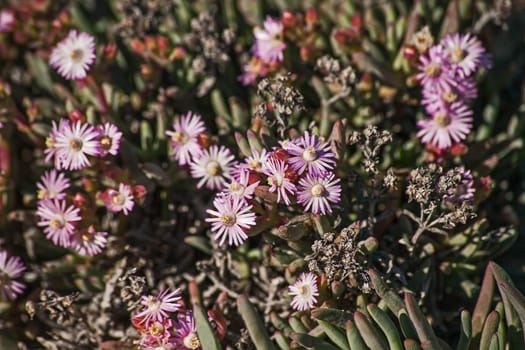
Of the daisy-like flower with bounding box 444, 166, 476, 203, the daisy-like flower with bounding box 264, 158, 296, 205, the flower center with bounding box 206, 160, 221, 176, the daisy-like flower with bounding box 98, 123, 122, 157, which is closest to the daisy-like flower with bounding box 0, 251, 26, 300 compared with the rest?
the daisy-like flower with bounding box 98, 123, 122, 157

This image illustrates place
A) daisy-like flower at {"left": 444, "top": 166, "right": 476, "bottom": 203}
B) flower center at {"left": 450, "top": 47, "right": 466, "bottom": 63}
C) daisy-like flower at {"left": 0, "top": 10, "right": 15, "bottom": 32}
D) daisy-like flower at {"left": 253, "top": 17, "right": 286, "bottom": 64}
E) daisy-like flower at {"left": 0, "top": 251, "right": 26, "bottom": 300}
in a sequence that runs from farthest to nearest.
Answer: daisy-like flower at {"left": 0, "top": 10, "right": 15, "bottom": 32} < daisy-like flower at {"left": 253, "top": 17, "right": 286, "bottom": 64} < flower center at {"left": 450, "top": 47, "right": 466, "bottom": 63} < daisy-like flower at {"left": 0, "top": 251, "right": 26, "bottom": 300} < daisy-like flower at {"left": 444, "top": 166, "right": 476, "bottom": 203}

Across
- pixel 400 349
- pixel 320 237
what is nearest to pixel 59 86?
pixel 320 237

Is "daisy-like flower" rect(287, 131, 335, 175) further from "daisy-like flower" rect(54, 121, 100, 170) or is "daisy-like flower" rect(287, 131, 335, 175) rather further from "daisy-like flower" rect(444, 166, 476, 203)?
"daisy-like flower" rect(54, 121, 100, 170)

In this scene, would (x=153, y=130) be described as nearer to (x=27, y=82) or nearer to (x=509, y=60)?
(x=27, y=82)

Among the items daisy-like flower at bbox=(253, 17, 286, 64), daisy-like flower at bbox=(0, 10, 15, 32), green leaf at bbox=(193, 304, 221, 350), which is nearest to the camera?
green leaf at bbox=(193, 304, 221, 350)

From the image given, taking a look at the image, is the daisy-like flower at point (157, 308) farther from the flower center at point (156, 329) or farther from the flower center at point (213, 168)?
the flower center at point (213, 168)

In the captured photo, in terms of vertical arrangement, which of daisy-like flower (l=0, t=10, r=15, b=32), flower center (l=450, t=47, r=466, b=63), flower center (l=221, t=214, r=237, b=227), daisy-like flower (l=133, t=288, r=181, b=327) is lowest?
daisy-like flower (l=133, t=288, r=181, b=327)

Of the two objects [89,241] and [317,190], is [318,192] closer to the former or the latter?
[317,190]
